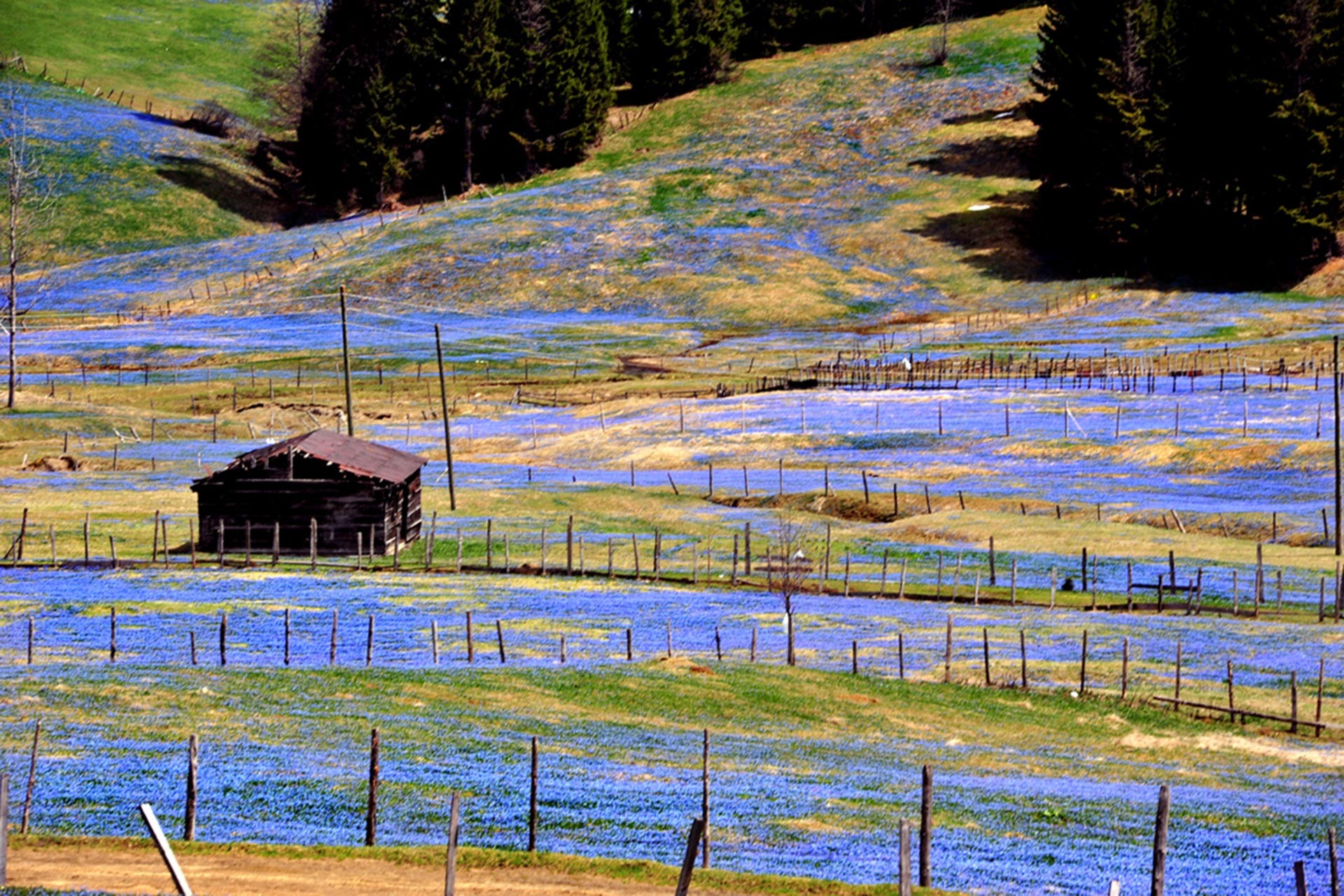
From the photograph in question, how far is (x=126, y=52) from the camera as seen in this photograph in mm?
187125

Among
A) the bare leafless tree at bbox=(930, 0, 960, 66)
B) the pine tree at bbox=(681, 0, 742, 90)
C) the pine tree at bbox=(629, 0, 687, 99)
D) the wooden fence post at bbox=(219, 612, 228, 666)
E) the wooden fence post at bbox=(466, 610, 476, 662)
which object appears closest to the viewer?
the wooden fence post at bbox=(219, 612, 228, 666)

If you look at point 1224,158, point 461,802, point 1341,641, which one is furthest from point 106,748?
point 1224,158

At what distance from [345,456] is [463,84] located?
292ft

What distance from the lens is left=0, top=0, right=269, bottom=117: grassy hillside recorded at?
178000mm

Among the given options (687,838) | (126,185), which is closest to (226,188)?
(126,185)

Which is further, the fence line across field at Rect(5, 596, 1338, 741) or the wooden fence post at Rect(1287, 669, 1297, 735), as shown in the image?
the fence line across field at Rect(5, 596, 1338, 741)

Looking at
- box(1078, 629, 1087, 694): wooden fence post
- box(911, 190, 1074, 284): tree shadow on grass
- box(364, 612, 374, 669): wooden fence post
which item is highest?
box(911, 190, 1074, 284): tree shadow on grass

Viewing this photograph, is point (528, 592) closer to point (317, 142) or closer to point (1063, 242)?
point (1063, 242)

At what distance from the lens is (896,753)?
33.8m

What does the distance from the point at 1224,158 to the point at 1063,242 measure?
48.5ft

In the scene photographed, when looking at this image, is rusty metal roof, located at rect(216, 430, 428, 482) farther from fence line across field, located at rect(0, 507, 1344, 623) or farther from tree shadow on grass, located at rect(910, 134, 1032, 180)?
tree shadow on grass, located at rect(910, 134, 1032, 180)

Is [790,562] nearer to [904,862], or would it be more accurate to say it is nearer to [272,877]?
[272,877]

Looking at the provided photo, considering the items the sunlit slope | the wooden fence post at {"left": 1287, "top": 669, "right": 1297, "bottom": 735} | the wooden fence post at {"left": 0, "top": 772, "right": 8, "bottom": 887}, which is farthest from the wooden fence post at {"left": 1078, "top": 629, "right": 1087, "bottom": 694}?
the sunlit slope

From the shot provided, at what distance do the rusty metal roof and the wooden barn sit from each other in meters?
0.06
